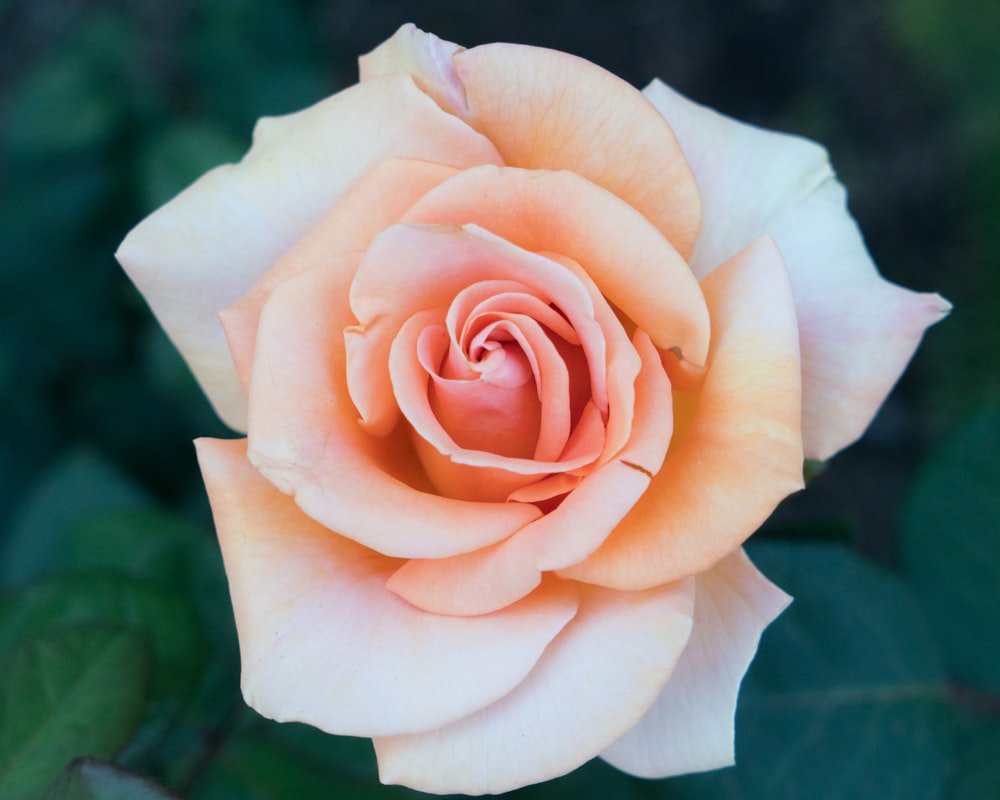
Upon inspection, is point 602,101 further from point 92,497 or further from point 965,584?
point 92,497

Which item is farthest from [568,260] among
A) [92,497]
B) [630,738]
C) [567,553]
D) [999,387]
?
[999,387]

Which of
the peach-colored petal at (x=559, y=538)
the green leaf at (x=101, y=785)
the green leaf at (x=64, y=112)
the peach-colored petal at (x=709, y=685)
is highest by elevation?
the peach-colored petal at (x=559, y=538)

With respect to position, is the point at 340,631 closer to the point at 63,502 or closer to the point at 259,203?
the point at 259,203

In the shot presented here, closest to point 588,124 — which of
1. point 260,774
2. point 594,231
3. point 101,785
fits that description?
point 594,231

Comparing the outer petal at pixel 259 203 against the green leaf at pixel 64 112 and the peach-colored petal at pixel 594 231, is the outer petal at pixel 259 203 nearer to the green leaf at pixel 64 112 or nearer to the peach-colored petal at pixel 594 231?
the peach-colored petal at pixel 594 231

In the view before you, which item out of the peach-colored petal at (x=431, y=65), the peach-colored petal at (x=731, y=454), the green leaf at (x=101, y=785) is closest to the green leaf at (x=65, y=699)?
the green leaf at (x=101, y=785)

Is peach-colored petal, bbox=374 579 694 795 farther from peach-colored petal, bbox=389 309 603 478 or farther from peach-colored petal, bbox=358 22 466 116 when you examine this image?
peach-colored petal, bbox=358 22 466 116

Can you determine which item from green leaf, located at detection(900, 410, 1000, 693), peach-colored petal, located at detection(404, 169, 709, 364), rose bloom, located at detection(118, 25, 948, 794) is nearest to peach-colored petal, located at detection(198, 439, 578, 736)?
rose bloom, located at detection(118, 25, 948, 794)
